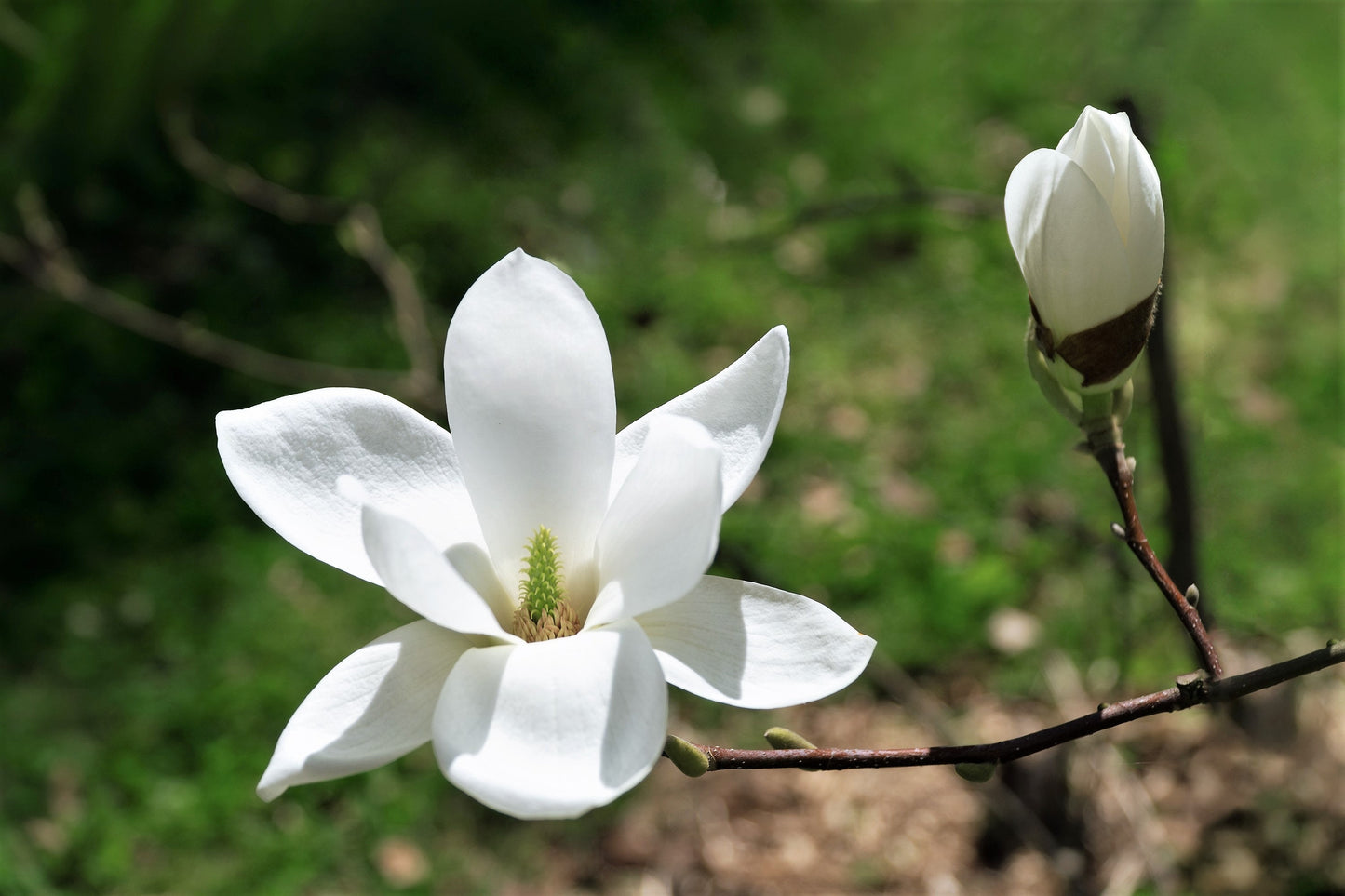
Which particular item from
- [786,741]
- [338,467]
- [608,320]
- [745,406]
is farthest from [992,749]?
[608,320]

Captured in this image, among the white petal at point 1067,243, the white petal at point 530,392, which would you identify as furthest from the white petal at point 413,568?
the white petal at point 1067,243

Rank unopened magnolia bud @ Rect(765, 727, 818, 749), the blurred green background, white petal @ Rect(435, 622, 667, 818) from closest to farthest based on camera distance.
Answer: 1. white petal @ Rect(435, 622, 667, 818)
2. unopened magnolia bud @ Rect(765, 727, 818, 749)
3. the blurred green background

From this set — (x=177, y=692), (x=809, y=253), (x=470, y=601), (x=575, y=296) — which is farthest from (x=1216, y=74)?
(x=177, y=692)

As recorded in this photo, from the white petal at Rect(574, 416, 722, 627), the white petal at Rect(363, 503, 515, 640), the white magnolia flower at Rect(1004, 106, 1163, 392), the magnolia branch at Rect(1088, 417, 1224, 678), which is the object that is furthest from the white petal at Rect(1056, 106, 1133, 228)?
the white petal at Rect(363, 503, 515, 640)

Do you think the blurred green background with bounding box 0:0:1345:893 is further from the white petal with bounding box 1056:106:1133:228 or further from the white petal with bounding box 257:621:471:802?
the white petal with bounding box 257:621:471:802

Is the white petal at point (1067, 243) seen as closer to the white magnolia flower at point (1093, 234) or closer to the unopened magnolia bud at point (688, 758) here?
the white magnolia flower at point (1093, 234)

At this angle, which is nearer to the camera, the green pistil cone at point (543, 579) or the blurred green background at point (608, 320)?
the green pistil cone at point (543, 579)

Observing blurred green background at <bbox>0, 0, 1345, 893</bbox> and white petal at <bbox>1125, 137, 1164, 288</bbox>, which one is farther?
blurred green background at <bbox>0, 0, 1345, 893</bbox>

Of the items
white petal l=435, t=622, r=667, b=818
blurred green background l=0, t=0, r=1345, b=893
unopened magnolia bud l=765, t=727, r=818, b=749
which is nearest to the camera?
white petal l=435, t=622, r=667, b=818

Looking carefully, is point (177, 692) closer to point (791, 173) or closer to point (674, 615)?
Answer: point (674, 615)
